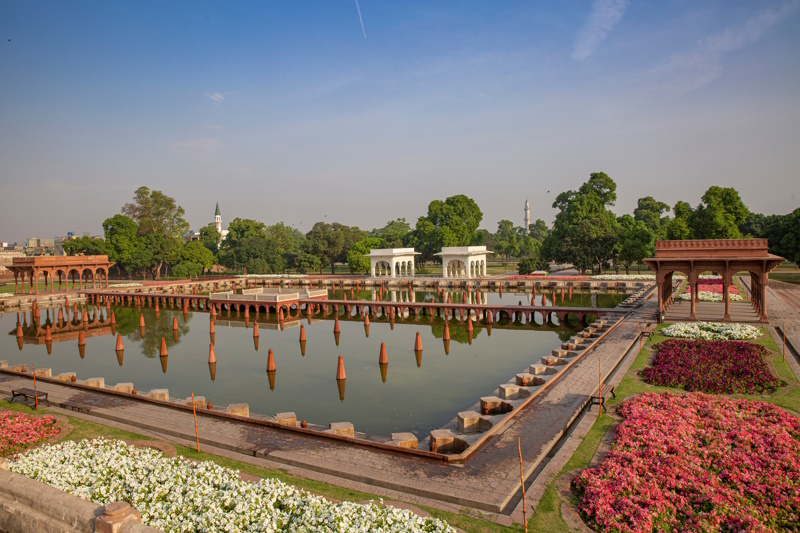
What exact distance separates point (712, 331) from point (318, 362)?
1801 centimetres

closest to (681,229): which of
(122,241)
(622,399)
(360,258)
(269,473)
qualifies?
(360,258)

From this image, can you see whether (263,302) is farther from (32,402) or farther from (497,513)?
(497,513)

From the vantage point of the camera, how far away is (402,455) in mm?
11367

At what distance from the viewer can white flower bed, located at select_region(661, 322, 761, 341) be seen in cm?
2180

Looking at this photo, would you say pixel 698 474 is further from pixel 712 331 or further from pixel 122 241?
pixel 122 241

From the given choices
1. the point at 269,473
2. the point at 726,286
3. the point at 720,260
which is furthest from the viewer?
the point at 726,286

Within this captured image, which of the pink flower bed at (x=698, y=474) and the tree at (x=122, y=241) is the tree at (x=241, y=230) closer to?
the tree at (x=122, y=241)

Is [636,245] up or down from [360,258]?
up

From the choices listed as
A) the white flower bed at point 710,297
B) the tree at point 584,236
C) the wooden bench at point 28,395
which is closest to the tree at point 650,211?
the tree at point 584,236

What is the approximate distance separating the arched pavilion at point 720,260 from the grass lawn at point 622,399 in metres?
3.69

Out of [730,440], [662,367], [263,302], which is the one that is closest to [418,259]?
[263,302]

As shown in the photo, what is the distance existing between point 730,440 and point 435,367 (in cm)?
1493

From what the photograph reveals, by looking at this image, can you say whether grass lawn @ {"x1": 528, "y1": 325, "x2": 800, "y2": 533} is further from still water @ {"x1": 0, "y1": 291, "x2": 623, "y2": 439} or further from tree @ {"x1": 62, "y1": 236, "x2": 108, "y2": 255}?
tree @ {"x1": 62, "y1": 236, "x2": 108, "y2": 255}

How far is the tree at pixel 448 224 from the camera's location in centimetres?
8719
